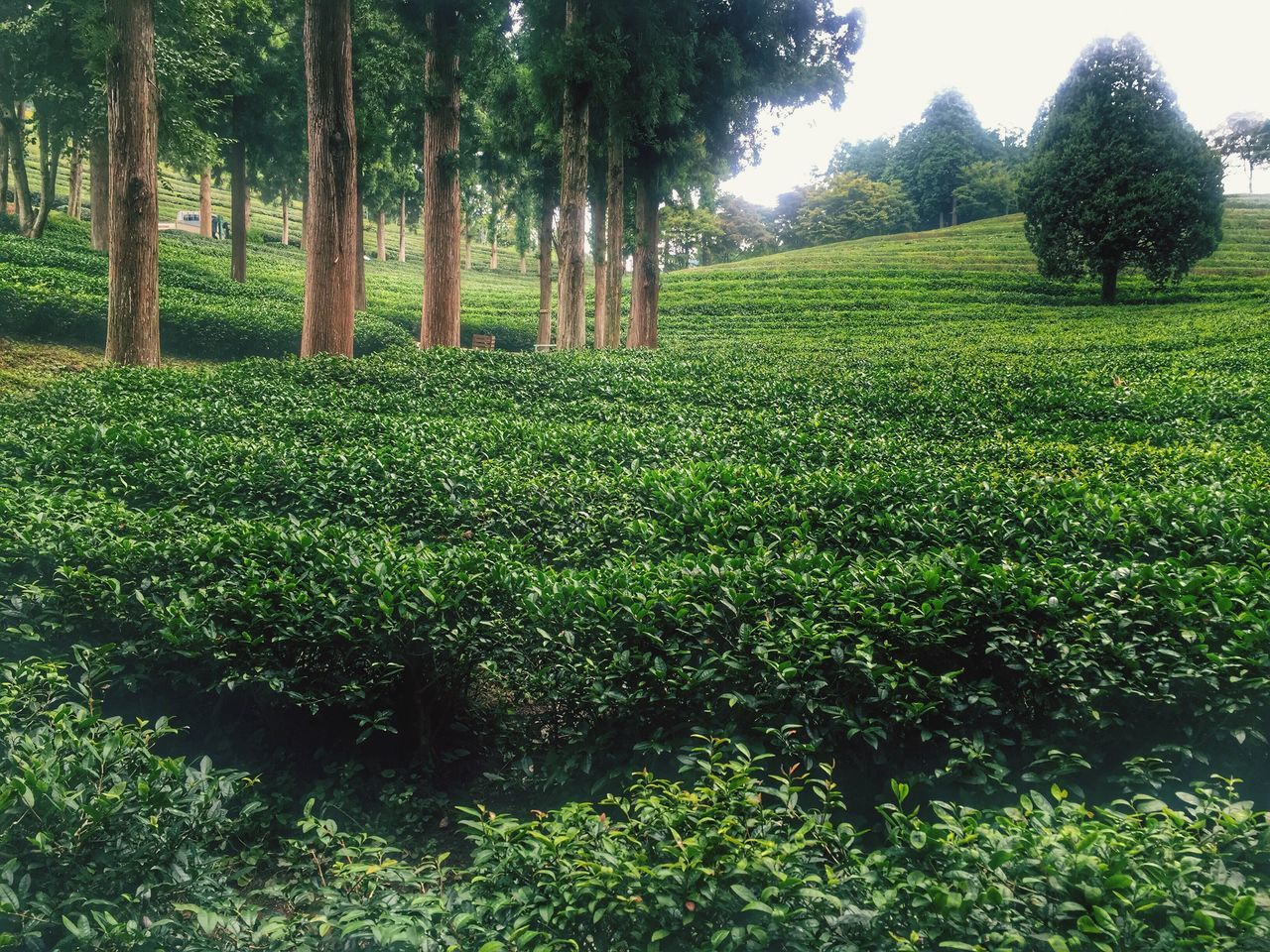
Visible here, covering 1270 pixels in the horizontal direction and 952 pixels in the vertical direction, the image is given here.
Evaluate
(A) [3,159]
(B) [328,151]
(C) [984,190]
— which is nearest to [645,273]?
(B) [328,151]

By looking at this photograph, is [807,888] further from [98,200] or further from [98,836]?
[98,200]

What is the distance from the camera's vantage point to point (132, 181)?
10117 millimetres

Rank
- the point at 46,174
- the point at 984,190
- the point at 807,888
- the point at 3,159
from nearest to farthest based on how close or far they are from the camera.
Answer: the point at 807,888
the point at 46,174
the point at 3,159
the point at 984,190

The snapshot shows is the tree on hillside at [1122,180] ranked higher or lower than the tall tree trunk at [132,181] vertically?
higher

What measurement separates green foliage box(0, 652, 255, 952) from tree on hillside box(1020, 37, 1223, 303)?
35727mm

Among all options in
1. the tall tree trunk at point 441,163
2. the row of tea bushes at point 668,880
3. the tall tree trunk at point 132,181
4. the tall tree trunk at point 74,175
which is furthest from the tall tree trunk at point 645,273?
the tall tree trunk at point 74,175

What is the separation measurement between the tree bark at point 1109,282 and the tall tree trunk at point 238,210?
1198 inches

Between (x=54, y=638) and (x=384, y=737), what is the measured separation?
1.68 meters

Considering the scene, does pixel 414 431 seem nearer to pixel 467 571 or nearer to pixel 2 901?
pixel 467 571

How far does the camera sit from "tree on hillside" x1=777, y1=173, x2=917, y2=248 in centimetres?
6519

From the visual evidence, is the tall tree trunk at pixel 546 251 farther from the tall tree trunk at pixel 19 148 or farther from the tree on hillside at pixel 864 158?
the tree on hillside at pixel 864 158

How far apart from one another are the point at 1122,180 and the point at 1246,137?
55549 millimetres

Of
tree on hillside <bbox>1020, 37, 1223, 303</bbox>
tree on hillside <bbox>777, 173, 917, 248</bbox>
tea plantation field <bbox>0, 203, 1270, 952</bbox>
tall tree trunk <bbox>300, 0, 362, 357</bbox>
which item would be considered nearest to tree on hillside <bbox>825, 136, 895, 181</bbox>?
tree on hillside <bbox>777, 173, 917, 248</bbox>

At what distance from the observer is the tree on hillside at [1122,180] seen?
101 feet
